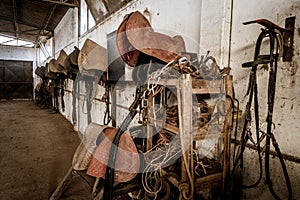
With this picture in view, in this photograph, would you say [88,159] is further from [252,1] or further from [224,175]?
[252,1]

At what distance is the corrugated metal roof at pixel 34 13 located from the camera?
18.3 ft

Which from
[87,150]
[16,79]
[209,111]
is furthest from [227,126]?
[16,79]

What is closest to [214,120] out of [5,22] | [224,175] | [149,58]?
[224,175]

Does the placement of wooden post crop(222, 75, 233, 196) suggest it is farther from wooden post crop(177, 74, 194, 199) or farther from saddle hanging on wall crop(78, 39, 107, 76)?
saddle hanging on wall crop(78, 39, 107, 76)

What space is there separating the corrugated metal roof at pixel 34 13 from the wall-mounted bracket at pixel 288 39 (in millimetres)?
4821

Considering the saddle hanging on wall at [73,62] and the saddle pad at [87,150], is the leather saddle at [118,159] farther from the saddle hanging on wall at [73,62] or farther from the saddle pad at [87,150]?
the saddle hanging on wall at [73,62]

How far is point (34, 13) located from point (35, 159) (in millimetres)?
5325

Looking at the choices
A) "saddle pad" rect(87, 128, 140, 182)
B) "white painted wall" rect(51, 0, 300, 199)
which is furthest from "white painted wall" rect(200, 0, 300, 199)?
"saddle pad" rect(87, 128, 140, 182)

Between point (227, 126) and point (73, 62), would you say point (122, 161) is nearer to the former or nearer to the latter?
point (227, 126)

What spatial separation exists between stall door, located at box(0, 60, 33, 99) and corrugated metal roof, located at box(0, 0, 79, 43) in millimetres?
2624

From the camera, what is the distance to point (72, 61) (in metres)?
3.59

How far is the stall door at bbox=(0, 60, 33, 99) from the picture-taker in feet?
36.1

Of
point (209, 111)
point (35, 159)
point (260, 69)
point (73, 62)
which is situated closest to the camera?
point (260, 69)

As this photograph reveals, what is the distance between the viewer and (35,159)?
3.22m
